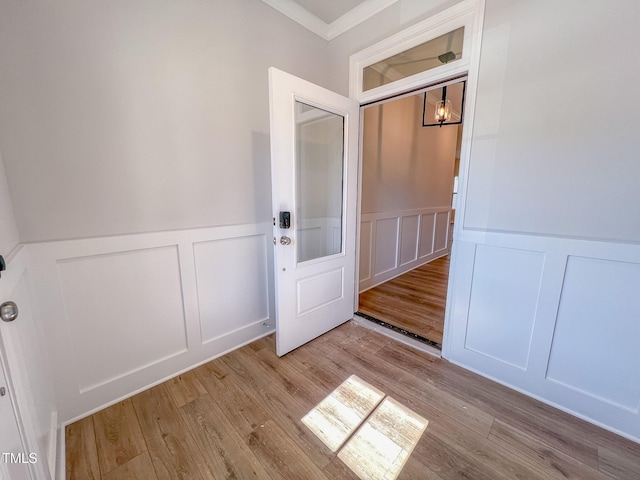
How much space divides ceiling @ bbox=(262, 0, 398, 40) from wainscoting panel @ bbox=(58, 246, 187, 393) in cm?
200

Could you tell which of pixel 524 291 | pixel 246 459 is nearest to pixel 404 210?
pixel 524 291

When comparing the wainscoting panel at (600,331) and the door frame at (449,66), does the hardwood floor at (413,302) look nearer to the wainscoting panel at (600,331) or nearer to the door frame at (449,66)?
the door frame at (449,66)

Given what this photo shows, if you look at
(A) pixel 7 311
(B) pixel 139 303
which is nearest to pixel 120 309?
(B) pixel 139 303

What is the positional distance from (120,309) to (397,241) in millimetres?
3146

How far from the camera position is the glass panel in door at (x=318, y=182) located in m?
1.94

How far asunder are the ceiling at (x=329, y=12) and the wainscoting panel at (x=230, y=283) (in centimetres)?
176

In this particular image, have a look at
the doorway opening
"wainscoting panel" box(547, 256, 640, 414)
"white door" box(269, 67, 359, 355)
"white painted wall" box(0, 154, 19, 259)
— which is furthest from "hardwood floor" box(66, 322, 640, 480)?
"white painted wall" box(0, 154, 19, 259)

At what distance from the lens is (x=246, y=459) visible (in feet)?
4.06

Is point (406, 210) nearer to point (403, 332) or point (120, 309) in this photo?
point (403, 332)

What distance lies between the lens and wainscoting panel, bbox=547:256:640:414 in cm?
130

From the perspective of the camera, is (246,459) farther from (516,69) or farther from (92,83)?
(516,69)

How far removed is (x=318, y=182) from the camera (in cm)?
217

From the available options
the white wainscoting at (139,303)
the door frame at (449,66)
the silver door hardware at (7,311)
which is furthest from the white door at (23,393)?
the door frame at (449,66)

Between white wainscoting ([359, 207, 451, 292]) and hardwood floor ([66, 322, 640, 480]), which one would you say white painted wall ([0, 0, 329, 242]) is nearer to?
hardwood floor ([66, 322, 640, 480])
